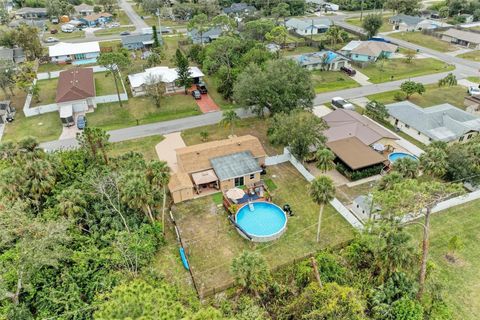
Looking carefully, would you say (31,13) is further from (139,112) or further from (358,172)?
(358,172)

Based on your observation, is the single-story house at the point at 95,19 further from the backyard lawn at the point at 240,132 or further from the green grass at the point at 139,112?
the backyard lawn at the point at 240,132

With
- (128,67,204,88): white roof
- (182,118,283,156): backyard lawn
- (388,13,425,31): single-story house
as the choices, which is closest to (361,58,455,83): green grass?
(388,13,425,31): single-story house

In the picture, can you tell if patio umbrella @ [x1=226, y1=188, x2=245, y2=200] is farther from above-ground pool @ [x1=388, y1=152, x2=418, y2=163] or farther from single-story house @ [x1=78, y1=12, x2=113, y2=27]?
single-story house @ [x1=78, y1=12, x2=113, y2=27]

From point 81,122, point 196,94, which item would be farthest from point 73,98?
point 196,94

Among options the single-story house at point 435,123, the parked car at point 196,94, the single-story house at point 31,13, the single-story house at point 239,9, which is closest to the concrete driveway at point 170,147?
the parked car at point 196,94

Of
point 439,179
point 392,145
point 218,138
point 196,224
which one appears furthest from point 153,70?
point 439,179
